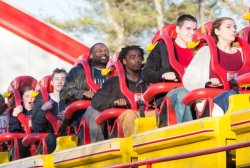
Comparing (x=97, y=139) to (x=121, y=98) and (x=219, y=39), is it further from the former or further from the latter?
(x=219, y=39)

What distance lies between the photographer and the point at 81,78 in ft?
36.9

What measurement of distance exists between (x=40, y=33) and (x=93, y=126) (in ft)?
25.3

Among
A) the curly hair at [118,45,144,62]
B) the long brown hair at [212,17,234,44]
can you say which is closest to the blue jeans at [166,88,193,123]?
the long brown hair at [212,17,234,44]

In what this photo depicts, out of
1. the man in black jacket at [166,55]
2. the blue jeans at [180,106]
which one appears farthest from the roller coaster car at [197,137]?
the man in black jacket at [166,55]

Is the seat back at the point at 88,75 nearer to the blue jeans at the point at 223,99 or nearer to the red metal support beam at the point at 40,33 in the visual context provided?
the blue jeans at the point at 223,99

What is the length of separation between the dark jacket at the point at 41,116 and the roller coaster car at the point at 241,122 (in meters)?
4.32

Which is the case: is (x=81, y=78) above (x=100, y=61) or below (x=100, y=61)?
below

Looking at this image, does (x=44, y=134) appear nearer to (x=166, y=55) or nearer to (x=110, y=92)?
(x=110, y=92)

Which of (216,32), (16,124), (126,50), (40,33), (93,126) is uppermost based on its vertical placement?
(40,33)

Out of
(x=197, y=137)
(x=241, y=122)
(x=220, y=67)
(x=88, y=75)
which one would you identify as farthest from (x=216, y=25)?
(x=88, y=75)

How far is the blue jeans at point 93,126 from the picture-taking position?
408 inches

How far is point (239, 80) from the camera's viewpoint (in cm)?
827

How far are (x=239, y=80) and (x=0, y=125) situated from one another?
232 inches

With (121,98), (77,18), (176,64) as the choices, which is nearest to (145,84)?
(121,98)
